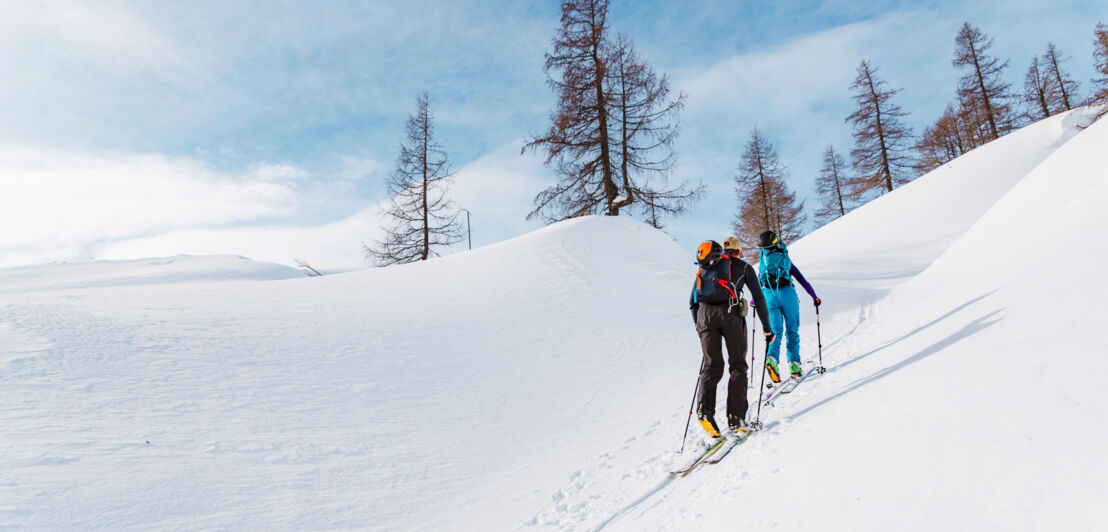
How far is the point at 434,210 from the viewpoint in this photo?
22.1 metres

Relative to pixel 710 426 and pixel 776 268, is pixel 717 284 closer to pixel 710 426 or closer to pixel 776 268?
pixel 710 426

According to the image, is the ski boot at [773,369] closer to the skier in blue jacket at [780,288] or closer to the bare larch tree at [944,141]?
the skier in blue jacket at [780,288]

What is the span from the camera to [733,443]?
4109mm

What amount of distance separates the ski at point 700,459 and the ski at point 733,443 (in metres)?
0.05

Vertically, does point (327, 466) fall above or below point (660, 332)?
below

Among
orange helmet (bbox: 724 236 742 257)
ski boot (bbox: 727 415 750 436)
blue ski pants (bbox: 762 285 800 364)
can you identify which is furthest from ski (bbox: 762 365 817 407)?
orange helmet (bbox: 724 236 742 257)

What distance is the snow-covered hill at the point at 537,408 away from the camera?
7.80 feet

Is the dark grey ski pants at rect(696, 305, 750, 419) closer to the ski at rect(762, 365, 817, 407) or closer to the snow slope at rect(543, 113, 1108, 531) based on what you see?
the snow slope at rect(543, 113, 1108, 531)

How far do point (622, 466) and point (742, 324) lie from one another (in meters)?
1.78

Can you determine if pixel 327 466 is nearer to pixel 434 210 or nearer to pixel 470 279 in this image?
pixel 470 279

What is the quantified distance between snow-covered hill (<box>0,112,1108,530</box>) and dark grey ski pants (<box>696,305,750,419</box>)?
41 cm

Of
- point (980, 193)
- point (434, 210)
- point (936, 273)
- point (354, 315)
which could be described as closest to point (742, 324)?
point (354, 315)

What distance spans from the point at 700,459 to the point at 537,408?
7.08ft

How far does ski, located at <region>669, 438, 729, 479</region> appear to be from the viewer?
12.6ft
